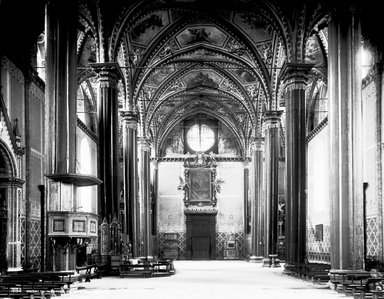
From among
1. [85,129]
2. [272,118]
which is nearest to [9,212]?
[272,118]

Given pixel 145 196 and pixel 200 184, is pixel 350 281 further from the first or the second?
pixel 200 184

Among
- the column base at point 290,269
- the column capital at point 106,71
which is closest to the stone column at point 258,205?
the column base at point 290,269

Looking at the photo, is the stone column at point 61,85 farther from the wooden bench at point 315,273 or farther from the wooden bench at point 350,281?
the wooden bench at point 315,273

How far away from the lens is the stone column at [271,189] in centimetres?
3044

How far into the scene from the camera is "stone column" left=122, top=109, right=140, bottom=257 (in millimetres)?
29438

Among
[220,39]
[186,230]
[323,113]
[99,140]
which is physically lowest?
[186,230]

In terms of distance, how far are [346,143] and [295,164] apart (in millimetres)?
7690

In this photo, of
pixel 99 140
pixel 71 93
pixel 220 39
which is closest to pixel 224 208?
pixel 220 39

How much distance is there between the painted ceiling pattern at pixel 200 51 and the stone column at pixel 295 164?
799 millimetres

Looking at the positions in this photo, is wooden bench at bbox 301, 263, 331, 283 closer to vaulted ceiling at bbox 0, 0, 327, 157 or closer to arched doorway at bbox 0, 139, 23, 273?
vaulted ceiling at bbox 0, 0, 327, 157

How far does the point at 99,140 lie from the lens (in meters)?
23.3

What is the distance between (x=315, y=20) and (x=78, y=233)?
12793 millimetres

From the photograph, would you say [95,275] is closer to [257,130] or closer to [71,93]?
[71,93]

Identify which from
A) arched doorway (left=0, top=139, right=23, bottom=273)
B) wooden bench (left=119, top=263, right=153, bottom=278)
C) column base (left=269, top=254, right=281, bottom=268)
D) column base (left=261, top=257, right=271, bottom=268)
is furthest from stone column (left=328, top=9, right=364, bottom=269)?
column base (left=261, top=257, right=271, bottom=268)
